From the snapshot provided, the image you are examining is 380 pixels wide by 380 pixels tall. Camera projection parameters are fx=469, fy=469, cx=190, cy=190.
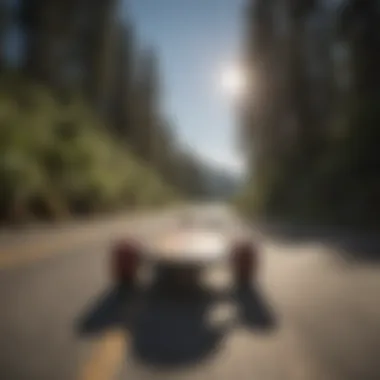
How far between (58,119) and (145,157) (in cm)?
5626

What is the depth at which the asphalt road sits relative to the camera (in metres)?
4.65

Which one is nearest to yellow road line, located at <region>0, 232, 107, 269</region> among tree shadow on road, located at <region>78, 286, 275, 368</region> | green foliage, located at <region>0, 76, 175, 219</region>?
tree shadow on road, located at <region>78, 286, 275, 368</region>

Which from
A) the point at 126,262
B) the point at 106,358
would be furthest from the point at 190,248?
the point at 106,358

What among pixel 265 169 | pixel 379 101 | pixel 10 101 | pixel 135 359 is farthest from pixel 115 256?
pixel 265 169

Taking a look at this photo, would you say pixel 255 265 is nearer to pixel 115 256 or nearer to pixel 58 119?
pixel 115 256

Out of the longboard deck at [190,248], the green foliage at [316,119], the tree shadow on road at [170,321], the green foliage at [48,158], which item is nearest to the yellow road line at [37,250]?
the tree shadow on road at [170,321]

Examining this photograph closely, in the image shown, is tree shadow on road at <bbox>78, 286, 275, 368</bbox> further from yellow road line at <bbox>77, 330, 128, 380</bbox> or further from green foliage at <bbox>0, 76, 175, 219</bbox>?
green foliage at <bbox>0, 76, 175, 219</bbox>

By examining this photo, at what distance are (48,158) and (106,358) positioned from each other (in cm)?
2070

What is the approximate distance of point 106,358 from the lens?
489cm

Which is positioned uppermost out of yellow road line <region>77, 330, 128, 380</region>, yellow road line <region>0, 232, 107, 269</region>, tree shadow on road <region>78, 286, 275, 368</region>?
yellow road line <region>77, 330, 128, 380</region>

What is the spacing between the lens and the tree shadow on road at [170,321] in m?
5.20

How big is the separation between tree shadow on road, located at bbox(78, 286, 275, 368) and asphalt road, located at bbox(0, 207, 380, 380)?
15 millimetres

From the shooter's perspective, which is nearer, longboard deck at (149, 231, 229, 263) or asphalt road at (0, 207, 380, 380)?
asphalt road at (0, 207, 380, 380)

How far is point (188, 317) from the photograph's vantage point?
265 inches
